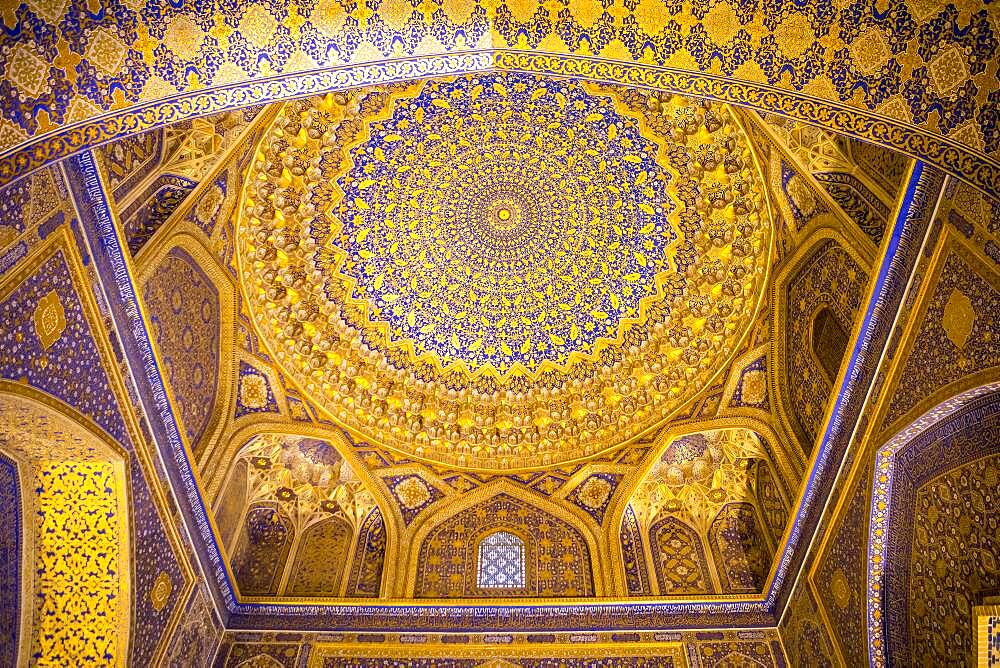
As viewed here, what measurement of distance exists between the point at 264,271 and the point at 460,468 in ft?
12.1

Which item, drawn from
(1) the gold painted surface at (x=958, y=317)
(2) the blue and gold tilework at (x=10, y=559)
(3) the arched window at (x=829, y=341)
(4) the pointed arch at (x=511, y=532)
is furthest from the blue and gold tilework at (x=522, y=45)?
(4) the pointed arch at (x=511, y=532)

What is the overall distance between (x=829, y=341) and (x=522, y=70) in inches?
178

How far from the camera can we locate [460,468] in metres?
9.88

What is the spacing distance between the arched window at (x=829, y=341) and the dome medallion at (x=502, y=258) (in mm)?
1120

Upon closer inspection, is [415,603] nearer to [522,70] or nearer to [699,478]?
[699,478]

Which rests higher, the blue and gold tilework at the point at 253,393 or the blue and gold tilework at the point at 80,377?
the blue and gold tilework at the point at 253,393

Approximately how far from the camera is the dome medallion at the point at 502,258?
27.7 ft

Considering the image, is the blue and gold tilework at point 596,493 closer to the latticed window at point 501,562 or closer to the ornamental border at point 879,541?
the latticed window at point 501,562

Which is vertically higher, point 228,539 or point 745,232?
point 745,232

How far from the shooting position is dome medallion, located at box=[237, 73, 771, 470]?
8.45 metres

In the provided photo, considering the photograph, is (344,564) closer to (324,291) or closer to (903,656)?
(324,291)

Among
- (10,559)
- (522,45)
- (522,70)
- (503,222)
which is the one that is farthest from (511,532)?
(522,45)

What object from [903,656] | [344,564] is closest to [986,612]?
[903,656]

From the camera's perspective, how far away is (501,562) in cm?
933
